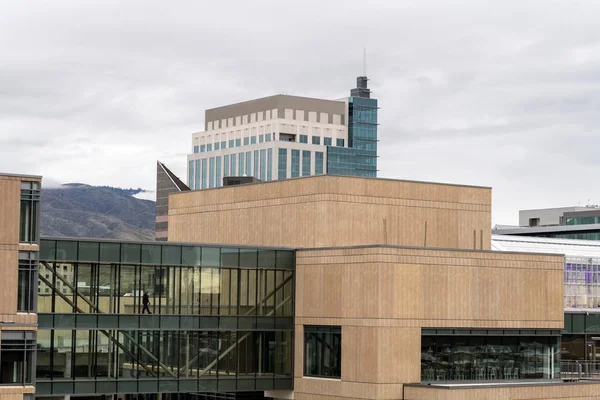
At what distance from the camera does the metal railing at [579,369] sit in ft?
242

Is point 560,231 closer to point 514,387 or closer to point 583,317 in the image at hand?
point 583,317

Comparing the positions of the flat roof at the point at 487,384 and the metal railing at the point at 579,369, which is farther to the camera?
the metal railing at the point at 579,369

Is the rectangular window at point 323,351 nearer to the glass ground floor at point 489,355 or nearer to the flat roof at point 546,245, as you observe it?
the glass ground floor at point 489,355

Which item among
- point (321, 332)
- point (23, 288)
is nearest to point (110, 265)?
point (23, 288)

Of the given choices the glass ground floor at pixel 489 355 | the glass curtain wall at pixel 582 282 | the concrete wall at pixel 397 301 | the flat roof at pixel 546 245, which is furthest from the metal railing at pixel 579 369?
the glass curtain wall at pixel 582 282

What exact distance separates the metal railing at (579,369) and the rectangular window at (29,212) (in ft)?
112

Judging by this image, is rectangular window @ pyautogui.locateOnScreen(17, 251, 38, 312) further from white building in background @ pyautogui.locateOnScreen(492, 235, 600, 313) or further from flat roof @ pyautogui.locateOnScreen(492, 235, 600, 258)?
white building in background @ pyautogui.locateOnScreen(492, 235, 600, 313)

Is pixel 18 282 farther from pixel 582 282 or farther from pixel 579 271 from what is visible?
pixel 582 282

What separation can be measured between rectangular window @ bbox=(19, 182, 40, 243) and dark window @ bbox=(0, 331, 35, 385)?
484 centimetres

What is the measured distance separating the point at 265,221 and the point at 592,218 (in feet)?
414

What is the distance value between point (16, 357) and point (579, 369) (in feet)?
119

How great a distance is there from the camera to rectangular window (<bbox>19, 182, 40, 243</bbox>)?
184 ft

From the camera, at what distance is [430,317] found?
208ft

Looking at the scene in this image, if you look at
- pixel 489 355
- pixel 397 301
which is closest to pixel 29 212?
pixel 397 301
